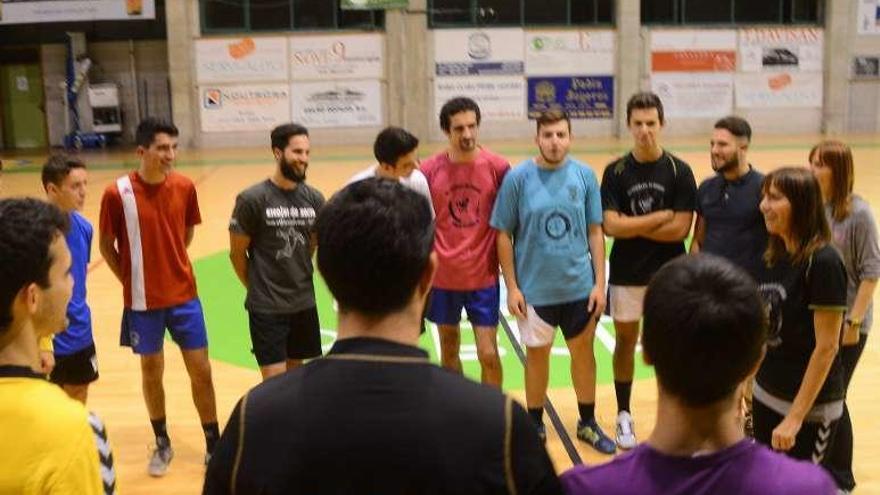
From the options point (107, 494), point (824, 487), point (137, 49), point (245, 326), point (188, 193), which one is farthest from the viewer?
point (137, 49)

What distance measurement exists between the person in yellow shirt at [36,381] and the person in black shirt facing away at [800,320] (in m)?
2.48

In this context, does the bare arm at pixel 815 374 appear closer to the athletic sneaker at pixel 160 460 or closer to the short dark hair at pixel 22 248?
the short dark hair at pixel 22 248

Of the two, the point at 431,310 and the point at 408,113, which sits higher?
the point at 408,113

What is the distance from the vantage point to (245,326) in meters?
8.14

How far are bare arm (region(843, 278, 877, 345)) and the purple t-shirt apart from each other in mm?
2672

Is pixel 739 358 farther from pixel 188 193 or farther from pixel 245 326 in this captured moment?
pixel 245 326

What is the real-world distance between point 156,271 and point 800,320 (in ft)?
11.5

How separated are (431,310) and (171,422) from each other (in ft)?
6.12

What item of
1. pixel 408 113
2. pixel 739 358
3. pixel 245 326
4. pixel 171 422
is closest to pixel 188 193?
pixel 171 422

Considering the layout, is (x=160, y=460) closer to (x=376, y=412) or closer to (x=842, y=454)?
(x=842, y=454)

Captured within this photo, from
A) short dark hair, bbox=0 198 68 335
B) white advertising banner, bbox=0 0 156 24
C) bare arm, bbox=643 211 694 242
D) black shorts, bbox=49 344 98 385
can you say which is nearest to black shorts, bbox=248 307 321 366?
black shorts, bbox=49 344 98 385

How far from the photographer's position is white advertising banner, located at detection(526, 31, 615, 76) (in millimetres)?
22625

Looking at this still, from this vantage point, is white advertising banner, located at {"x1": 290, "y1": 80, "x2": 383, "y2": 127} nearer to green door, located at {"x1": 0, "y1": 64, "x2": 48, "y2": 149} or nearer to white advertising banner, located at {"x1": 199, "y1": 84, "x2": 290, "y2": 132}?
white advertising banner, located at {"x1": 199, "y1": 84, "x2": 290, "y2": 132}

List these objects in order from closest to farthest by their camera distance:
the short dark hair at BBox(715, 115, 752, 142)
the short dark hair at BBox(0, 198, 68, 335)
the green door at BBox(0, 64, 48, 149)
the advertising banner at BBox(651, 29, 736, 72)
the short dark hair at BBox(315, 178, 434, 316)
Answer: the short dark hair at BBox(315, 178, 434, 316) < the short dark hair at BBox(0, 198, 68, 335) < the short dark hair at BBox(715, 115, 752, 142) < the advertising banner at BBox(651, 29, 736, 72) < the green door at BBox(0, 64, 48, 149)
